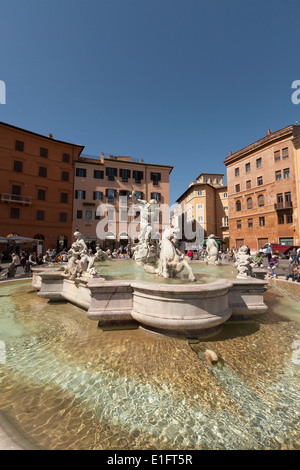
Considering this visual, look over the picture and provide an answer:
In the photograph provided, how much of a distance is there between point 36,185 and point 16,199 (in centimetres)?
328

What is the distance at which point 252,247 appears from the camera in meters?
30.6

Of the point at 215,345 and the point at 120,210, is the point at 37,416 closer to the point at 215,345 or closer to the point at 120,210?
the point at 215,345

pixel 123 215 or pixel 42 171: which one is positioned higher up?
pixel 42 171

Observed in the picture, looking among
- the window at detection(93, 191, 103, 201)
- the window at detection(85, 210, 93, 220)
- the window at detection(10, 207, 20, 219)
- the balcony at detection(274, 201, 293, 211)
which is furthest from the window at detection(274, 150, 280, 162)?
the window at detection(10, 207, 20, 219)

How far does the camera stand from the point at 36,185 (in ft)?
88.7

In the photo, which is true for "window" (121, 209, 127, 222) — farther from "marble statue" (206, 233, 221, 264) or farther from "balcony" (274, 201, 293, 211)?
"marble statue" (206, 233, 221, 264)

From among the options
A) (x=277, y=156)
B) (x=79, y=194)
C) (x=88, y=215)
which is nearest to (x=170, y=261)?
(x=88, y=215)

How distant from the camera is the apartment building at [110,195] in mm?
30203

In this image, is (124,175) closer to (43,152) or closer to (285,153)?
(43,152)

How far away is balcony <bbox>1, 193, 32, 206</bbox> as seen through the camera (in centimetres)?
2389

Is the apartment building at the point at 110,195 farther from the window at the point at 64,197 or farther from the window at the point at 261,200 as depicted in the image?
the window at the point at 261,200

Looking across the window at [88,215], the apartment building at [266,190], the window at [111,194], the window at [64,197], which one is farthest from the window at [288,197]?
the window at [64,197]

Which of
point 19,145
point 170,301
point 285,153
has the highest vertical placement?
point 19,145

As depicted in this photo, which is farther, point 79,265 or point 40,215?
point 40,215
